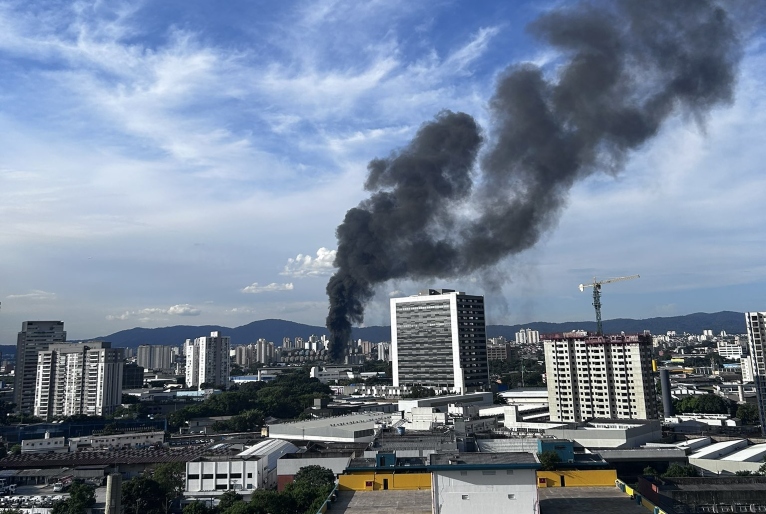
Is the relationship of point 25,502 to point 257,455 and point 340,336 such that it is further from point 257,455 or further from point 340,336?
point 340,336

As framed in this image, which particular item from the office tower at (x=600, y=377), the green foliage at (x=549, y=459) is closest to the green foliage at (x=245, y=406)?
the office tower at (x=600, y=377)

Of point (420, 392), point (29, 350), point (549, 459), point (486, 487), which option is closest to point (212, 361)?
point (29, 350)

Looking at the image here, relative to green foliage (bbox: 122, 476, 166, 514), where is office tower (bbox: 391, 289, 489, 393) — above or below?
above

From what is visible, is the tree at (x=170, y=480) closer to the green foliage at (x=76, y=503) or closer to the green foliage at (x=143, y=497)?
the green foliage at (x=143, y=497)

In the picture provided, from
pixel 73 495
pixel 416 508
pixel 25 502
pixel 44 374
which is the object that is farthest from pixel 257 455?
pixel 44 374

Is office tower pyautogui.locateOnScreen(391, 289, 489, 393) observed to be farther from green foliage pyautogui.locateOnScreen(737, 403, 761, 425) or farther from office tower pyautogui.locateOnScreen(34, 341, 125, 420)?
office tower pyautogui.locateOnScreen(34, 341, 125, 420)

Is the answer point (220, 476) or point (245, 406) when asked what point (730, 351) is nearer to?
point (245, 406)

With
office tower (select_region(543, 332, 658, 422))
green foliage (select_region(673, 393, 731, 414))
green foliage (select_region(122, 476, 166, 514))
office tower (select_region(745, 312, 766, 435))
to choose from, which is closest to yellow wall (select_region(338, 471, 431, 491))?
green foliage (select_region(122, 476, 166, 514))
